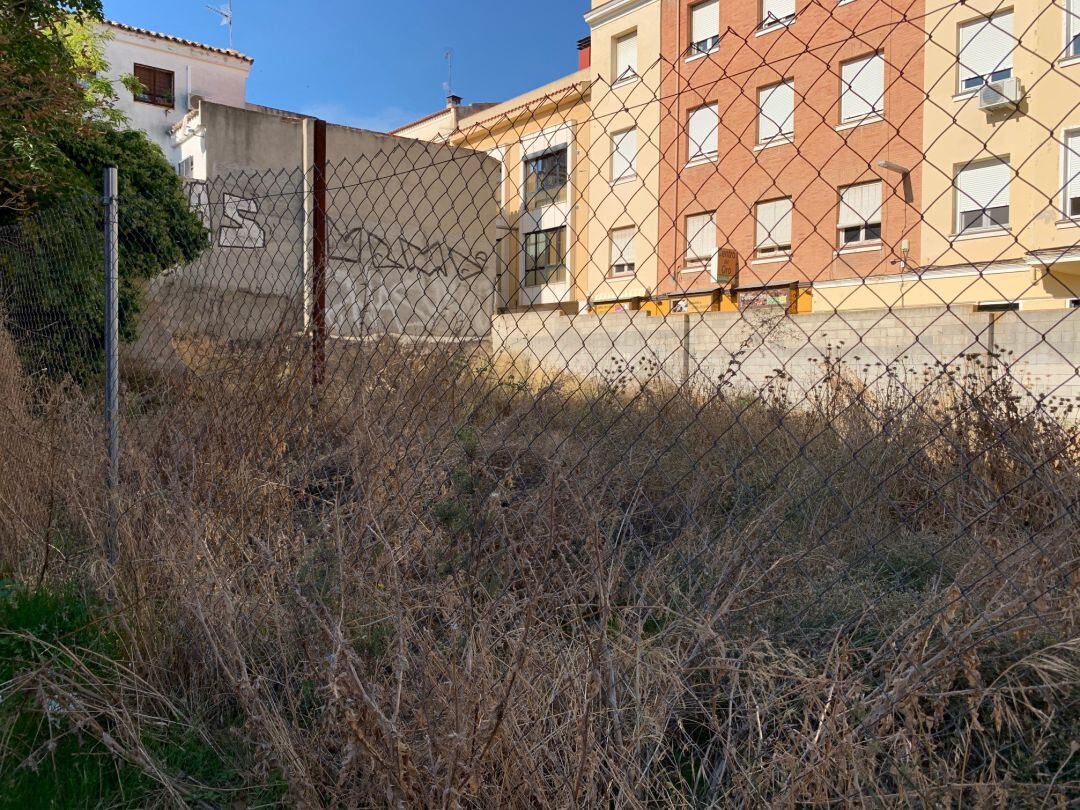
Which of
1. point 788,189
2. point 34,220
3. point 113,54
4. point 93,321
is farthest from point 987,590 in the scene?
point 113,54

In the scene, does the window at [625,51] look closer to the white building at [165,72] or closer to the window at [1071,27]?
the window at [1071,27]

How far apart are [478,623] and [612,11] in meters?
24.6

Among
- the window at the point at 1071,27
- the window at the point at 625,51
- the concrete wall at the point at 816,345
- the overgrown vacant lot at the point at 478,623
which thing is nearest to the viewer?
the window at the point at 1071,27

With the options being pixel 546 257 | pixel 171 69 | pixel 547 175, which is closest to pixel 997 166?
pixel 546 257

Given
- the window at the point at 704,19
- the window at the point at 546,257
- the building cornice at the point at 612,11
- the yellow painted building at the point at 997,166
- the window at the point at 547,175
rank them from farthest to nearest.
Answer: the building cornice at the point at 612,11
the window at the point at 704,19
the yellow painted building at the point at 997,166
the window at the point at 546,257
the window at the point at 547,175

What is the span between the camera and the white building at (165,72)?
25328 mm

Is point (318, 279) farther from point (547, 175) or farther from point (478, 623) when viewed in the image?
point (478, 623)

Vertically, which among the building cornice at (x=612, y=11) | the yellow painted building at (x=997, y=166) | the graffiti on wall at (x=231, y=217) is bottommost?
the graffiti on wall at (x=231, y=217)

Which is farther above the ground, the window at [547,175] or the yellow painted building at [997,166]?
the yellow painted building at [997,166]

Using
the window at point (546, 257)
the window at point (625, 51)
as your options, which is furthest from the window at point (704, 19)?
the window at point (546, 257)

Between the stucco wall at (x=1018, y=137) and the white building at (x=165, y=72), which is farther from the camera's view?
the white building at (x=165, y=72)

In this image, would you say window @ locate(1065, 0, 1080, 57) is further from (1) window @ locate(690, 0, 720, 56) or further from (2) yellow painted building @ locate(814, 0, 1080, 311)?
(1) window @ locate(690, 0, 720, 56)

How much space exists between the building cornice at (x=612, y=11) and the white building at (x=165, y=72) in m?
12.0

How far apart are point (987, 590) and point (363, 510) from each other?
2054 mm
